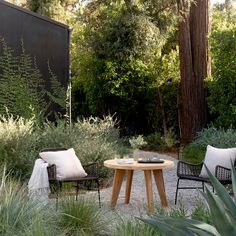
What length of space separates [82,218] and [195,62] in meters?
9.57

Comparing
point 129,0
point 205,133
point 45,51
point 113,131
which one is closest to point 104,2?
point 129,0

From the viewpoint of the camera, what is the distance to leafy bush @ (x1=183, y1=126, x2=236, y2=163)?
9.48m

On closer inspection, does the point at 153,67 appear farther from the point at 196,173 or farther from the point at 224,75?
the point at 196,173

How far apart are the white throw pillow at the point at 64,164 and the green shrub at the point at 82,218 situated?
1729mm

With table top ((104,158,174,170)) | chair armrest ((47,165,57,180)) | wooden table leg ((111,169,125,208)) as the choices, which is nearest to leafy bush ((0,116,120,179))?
chair armrest ((47,165,57,180))

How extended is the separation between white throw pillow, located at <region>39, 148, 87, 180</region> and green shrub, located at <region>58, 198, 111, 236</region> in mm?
1729

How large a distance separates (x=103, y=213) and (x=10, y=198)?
107 cm

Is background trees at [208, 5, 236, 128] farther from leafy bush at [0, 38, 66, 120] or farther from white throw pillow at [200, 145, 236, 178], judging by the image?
white throw pillow at [200, 145, 236, 178]

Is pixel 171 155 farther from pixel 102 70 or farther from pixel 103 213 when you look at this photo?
pixel 103 213

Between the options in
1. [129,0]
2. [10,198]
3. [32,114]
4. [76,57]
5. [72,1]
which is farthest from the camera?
[72,1]

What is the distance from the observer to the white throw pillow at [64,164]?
6406mm

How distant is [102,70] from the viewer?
47.8ft

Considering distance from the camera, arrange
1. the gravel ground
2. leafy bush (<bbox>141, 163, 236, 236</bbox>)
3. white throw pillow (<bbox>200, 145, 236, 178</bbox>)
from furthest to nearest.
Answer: white throw pillow (<bbox>200, 145, 236, 178</bbox>), the gravel ground, leafy bush (<bbox>141, 163, 236, 236</bbox>)

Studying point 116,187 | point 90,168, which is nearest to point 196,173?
point 116,187
